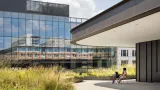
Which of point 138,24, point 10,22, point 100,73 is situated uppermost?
point 10,22

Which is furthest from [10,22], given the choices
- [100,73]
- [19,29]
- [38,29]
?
[100,73]

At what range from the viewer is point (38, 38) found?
40.7 metres

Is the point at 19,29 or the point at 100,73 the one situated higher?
the point at 19,29

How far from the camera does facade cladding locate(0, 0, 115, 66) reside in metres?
38.6

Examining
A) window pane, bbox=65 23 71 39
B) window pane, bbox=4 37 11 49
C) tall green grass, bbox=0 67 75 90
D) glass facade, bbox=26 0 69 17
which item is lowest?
tall green grass, bbox=0 67 75 90

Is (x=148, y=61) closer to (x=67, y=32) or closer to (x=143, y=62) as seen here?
(x=143, y=62)

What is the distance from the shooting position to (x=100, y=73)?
22.7m

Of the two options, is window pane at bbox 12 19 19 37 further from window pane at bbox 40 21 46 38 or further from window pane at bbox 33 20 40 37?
window pane at bbox 40 21 46 38

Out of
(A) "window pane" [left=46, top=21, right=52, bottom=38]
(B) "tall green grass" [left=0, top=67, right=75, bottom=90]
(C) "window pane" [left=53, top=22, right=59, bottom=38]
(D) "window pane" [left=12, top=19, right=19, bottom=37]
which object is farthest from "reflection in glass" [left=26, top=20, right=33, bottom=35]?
(B) "tall green grass" [left=0, top=67, right=75, bottom=90]

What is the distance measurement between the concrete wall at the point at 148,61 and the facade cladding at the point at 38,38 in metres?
21.1

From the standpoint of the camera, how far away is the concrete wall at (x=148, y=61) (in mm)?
18422

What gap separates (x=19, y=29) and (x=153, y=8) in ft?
108

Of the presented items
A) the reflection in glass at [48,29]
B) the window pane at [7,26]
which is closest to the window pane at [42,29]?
the reflection in glass at [48,29]

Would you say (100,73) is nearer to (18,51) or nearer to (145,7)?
(145,7)
